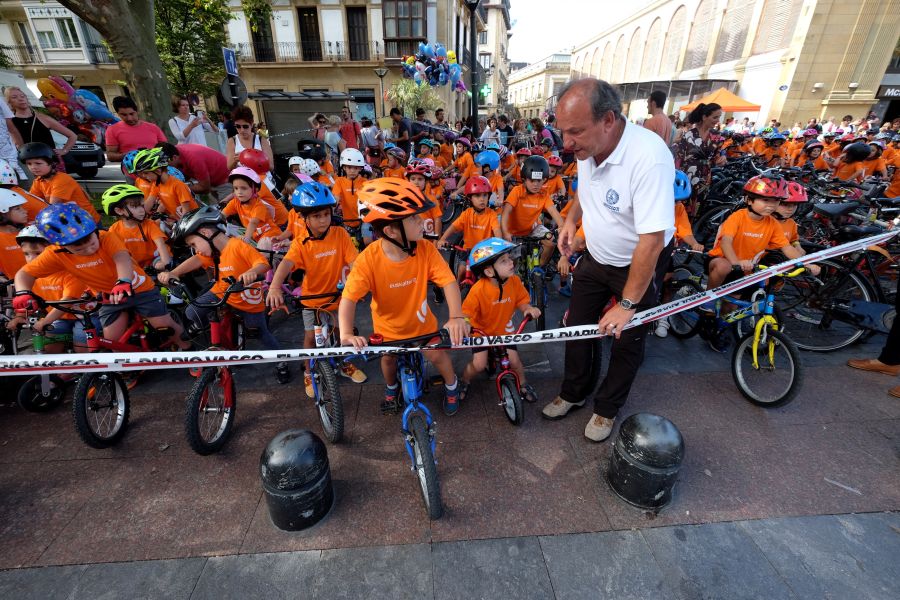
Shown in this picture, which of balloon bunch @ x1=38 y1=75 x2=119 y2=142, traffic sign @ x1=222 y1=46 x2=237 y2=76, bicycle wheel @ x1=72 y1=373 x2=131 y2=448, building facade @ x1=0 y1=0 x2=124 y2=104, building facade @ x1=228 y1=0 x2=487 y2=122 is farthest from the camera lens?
building facade @ x1=0 y1=0 x2=124 y2=104

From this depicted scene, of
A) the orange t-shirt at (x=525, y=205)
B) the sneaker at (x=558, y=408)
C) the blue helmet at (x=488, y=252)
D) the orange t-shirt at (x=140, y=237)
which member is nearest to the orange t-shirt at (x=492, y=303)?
the blue helmet at (x=488, y=252)

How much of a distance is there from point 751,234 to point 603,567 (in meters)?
3.88

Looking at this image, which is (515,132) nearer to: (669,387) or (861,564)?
(669,387)

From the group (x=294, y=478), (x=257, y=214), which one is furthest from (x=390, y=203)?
(x=257, y=214)

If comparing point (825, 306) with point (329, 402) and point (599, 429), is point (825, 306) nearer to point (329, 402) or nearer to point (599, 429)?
point (599, 429)

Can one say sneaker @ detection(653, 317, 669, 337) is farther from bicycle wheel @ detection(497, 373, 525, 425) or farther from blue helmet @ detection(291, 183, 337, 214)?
blue helmet @ detection(291, 183, 337, 214)

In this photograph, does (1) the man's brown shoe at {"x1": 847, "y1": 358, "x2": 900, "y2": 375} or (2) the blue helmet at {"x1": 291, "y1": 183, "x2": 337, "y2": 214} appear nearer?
(2) the blue helmet at {"x1": 291, "y1": 183, "x2": 337, "y2": 214}

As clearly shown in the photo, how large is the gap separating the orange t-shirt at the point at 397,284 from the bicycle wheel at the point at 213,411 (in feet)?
4.67

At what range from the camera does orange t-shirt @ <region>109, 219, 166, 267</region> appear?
15.1ft

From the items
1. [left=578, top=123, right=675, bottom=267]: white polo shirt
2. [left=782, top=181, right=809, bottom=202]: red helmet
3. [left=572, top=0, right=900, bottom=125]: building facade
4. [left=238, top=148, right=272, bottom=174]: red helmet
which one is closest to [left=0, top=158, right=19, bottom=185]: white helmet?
[left=238, top=148, right=272, bottom=174]: red helmet

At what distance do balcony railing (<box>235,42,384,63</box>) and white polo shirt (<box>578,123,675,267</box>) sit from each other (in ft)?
107

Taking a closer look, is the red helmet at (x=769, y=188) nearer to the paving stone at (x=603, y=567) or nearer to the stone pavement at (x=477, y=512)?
the stone pavement at (x=477, y=512)

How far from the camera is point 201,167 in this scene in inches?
309

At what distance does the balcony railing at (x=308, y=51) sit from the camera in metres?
29.8
